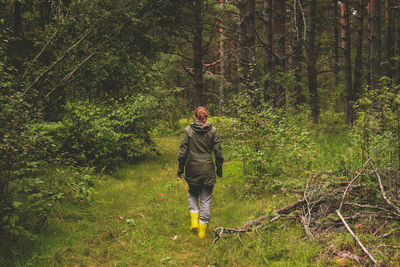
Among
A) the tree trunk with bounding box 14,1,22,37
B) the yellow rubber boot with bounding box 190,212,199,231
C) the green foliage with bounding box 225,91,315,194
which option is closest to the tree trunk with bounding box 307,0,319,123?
the green foliage with bounding box 225,91,315,194

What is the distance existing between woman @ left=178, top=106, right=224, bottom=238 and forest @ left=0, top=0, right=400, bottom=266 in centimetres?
43

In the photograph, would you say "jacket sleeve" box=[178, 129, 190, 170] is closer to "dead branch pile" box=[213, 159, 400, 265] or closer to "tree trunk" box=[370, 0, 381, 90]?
"dead branch pile" box=[213, 159, 400, 265]

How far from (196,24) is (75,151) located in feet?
22.4

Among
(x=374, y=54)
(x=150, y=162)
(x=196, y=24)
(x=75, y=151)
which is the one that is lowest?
(x=150, y=162)

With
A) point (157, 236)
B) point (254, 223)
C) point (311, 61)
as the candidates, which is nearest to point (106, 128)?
point (157, 236)

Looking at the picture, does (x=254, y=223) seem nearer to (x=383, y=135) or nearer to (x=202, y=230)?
(x=202, y=230)

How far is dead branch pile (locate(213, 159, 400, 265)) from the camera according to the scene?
3.99 meters

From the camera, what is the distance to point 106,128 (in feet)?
27.1

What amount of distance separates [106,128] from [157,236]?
4208 millimetres

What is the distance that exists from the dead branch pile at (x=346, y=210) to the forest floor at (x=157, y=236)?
163 millimetres

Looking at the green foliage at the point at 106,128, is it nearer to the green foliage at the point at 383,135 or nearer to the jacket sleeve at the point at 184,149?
the jacket sleeve at the point at 184,149

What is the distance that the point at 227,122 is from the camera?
7.75 meters

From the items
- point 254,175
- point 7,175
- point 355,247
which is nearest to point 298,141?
point 254,175

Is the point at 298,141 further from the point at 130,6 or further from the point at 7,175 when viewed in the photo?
the point at 130,6
